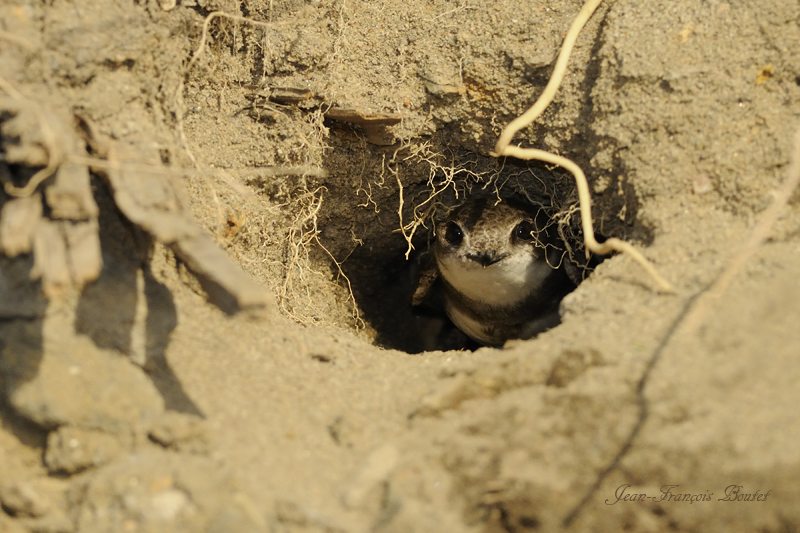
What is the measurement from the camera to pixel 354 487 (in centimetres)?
164

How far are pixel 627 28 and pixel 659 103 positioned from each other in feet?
1.09

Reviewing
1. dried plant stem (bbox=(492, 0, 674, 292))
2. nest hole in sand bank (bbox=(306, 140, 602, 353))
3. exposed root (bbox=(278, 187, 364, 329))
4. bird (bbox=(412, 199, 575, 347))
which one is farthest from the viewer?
bird (bbox=(412, 199, 575, 347))

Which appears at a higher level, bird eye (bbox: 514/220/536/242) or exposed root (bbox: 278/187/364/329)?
bird eye (bbox: 514/220/536/242)

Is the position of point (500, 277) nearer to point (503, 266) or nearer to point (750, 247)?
point (503, 266)

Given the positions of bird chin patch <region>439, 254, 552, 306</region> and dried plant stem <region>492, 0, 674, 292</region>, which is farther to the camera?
bird chin patch <region>439, 254, 552, 306</region>

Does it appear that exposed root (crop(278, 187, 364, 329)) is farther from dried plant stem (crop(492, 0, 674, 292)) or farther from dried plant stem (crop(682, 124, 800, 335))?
dried plant stem (crop(682, 124, 800, 335))

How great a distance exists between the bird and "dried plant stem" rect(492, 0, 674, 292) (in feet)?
3.09

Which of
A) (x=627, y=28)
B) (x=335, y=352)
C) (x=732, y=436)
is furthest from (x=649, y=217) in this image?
(x=335, y=352)

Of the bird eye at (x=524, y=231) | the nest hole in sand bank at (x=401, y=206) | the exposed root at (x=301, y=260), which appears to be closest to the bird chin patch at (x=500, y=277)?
the bird eye at (x=524, y=231)

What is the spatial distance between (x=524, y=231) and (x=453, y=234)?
1.25ft

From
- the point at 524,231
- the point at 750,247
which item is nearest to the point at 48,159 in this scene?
the point at 750,247

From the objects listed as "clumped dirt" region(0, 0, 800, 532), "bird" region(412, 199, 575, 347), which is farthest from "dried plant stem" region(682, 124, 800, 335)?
"bird" region(412, 199, 575, 347)

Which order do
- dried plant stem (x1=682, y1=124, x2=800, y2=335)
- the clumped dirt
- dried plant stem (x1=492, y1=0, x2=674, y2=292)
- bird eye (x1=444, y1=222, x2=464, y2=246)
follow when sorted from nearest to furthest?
the clumped dirt → dried plant stem (x1=682, y1=124, x2=800, y2=335) → dried plant stem (x1=492, y1=0, x2=674, y2=292) → bird eye (x1=444, y1=222, x2=464, y2=246)

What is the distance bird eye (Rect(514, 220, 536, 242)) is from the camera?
341 centimetres
